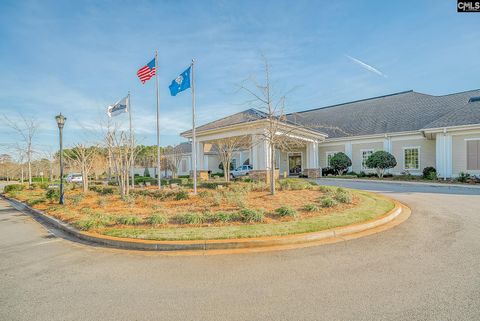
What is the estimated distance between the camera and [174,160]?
102 feet

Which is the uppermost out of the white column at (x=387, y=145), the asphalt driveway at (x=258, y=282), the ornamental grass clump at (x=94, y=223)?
the white column at (x=387, y=145)

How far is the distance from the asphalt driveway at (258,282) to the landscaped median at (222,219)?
49 centimetres

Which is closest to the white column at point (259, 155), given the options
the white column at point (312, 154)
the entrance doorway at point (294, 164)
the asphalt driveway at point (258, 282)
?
the white column at point (312, 154)

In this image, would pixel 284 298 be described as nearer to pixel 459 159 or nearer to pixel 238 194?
pixel 238 194

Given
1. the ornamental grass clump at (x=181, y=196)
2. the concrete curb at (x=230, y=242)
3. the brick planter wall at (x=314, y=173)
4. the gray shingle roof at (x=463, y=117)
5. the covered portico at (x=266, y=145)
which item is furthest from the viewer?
the brick planter wall at (x=314, y=173)

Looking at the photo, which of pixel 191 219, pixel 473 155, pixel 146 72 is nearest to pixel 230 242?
pixel 191 219

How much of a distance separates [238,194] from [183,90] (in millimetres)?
5802

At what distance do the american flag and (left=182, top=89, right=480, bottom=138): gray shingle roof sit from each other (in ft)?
20.9

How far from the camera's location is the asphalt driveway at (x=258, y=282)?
303 centimetres

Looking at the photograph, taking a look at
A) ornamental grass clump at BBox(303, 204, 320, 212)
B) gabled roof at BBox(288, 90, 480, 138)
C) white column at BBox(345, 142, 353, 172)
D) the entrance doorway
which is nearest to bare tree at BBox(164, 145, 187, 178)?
the entrance doorway

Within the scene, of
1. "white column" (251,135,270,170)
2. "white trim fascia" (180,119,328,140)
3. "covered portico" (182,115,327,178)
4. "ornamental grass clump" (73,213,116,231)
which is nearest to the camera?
"ornamental grass clump" (73,213,116,231)

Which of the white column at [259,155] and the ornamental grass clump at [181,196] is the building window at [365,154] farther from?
the ornamental grass clump at [181,196]

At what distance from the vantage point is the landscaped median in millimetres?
Result: 5559

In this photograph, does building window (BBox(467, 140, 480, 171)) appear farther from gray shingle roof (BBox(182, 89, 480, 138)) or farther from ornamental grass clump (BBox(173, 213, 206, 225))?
ornamental grass clump (BBox(173, 213, 206, 225))
